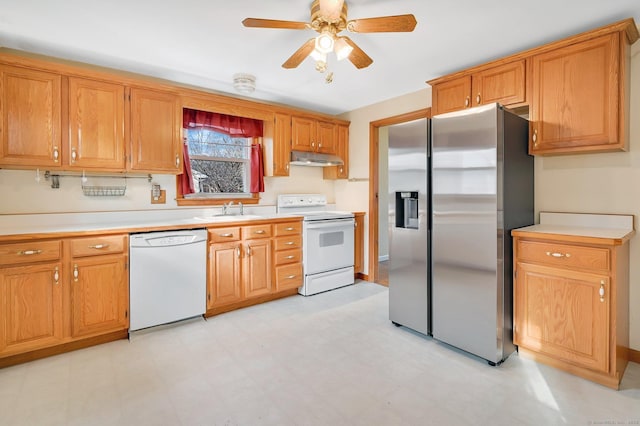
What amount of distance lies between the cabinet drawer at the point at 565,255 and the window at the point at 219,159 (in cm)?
286

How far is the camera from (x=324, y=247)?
3910 mm

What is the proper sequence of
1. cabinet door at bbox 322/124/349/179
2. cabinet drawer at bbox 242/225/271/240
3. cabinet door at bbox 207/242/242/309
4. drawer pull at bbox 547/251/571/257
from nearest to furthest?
drawer pull at bbox 547/251/571/257 → cabinet door at bbox 207/242/242/309 → cabinet drawer at bbox 242/225/271/240 → cabinet door at bbox 322/124/349/179

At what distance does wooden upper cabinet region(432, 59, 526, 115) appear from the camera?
2586 mm

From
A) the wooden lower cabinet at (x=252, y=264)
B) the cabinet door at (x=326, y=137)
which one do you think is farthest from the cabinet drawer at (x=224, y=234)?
the cabinet door at (x=326, y=137)

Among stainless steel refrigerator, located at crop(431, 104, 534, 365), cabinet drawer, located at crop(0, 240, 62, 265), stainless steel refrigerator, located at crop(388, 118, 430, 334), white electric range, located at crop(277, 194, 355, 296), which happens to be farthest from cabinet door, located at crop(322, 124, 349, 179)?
cabinet drawer, located at crop(0, 240, 62, 265)

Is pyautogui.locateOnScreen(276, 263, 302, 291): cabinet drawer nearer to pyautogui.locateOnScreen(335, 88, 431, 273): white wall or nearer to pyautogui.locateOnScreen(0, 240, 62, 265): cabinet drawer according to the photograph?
pyautogui.locateOnScreen(335, 88, 431, 273): white wall

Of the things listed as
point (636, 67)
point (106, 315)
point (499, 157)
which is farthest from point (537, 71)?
point (106, 315)

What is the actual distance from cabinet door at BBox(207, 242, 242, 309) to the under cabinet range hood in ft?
4.55

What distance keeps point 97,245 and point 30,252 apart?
390 millimetres

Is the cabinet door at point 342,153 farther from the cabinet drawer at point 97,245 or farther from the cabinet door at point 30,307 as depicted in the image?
the cabinet door at point 30,307

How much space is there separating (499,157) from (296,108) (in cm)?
294

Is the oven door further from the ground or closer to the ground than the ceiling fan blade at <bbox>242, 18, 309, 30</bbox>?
closer to the ground

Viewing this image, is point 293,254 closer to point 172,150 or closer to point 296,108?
point 172,150

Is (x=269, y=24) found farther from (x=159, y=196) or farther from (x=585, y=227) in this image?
(x=585, y=227)
